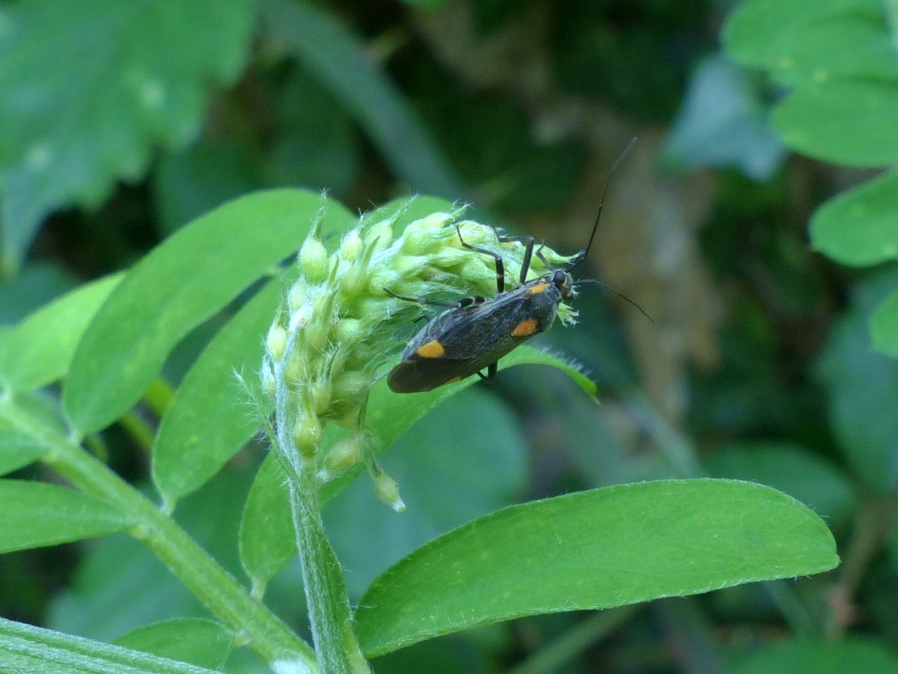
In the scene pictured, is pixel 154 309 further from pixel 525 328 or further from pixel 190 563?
pixel 525 328

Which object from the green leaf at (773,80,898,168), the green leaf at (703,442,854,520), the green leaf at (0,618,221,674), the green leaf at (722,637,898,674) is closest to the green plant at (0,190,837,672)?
the green leaf at (0,618,221,674)

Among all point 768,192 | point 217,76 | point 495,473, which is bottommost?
point 768,192

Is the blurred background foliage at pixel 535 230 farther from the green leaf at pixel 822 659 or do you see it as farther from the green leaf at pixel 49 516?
the green leaf at pixel 49 516

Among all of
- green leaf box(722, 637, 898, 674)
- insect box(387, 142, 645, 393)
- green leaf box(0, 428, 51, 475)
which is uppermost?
green leaf box(0, 428, 51, 475)

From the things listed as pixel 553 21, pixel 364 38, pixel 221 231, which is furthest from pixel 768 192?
pixel 221 231

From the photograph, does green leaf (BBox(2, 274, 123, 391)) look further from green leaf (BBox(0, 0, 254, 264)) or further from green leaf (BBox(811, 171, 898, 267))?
green leaf (BBox(0, 0, 254, 264))

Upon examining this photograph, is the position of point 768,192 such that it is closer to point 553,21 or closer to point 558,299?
point 553,21

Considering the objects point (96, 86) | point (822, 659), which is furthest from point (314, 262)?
point (96, 86)
